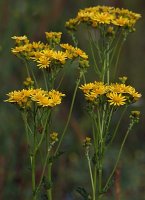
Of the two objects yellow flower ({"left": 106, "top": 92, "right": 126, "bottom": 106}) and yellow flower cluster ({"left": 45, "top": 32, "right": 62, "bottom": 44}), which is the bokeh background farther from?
yellow flower cluster ({"left": 45, "top": 32, "right": 62, "bottom": 44})

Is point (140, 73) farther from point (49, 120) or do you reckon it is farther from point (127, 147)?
point (49, 120)

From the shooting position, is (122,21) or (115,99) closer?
(115,99)

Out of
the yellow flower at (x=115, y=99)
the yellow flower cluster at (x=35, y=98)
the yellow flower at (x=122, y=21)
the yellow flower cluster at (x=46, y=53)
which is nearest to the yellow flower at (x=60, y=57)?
the yellow flower cluster at (x=46, y=53)

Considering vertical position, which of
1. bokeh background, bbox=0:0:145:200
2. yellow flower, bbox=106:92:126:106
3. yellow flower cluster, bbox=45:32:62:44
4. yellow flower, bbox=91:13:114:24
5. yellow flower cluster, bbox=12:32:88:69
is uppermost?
yellow flower, bbox=91:13:114:24

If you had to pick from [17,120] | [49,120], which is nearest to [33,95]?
[49,120]

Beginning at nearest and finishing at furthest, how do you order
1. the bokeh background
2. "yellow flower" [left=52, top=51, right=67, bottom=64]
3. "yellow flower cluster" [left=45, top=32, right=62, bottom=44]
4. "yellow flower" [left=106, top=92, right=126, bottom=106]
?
"yellow flower" [left=106, top=92, right=126, bottom=106] → "yellow flower" [left=52, top=51, right=67, bottom=64] → "yellow flower cluster" [left=45, top=32, right=62, bottom=44] → the bokeh background

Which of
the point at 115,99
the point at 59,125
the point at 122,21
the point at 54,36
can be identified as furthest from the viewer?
the point at 59,125

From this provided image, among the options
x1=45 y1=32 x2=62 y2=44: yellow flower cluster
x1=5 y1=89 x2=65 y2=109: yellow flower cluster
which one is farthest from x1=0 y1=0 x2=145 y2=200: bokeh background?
x1=45 y1=32 x2=62 y2=44: yellow flower cluster

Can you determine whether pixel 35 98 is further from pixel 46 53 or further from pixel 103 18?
pixel 103 18

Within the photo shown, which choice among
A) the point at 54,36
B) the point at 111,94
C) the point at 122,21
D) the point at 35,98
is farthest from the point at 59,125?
the point at 35,98
